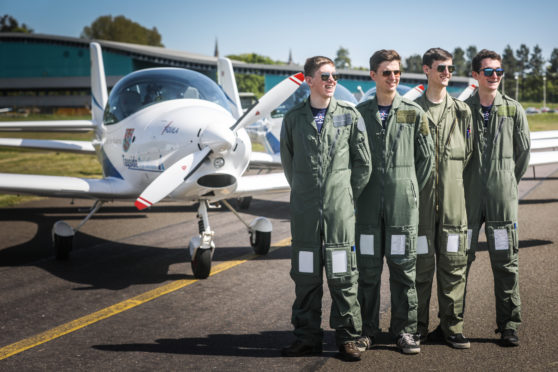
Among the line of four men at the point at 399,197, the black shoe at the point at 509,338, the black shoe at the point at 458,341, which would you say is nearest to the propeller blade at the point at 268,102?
the line of four men at the point at 399,197

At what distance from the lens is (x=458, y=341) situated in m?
3.82

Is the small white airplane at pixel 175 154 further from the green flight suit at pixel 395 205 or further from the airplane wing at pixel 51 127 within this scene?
the airplane wing at pixel 51 127

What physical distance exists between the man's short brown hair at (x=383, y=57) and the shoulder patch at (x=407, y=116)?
0.37m

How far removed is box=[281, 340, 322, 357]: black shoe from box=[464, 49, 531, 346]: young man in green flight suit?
1.28m

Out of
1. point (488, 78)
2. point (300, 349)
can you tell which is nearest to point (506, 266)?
point (488, 78)

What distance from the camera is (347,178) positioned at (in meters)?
3.62

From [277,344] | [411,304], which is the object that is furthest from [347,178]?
[277,344]

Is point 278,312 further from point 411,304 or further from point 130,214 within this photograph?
point 130,214

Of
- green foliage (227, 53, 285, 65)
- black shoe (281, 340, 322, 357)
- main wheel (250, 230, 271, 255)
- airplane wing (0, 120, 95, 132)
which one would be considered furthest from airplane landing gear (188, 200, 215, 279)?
green foliage (227, 53, 285, 65)

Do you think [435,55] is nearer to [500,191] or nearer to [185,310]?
[500,191]

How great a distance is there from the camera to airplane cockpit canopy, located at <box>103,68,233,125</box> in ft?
21.9

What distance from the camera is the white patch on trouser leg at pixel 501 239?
3.83m

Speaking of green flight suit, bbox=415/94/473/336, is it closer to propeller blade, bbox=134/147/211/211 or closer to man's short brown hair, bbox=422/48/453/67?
man's short brown hair, bbox=422/48/453/67

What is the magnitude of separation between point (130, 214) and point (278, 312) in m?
5.99
